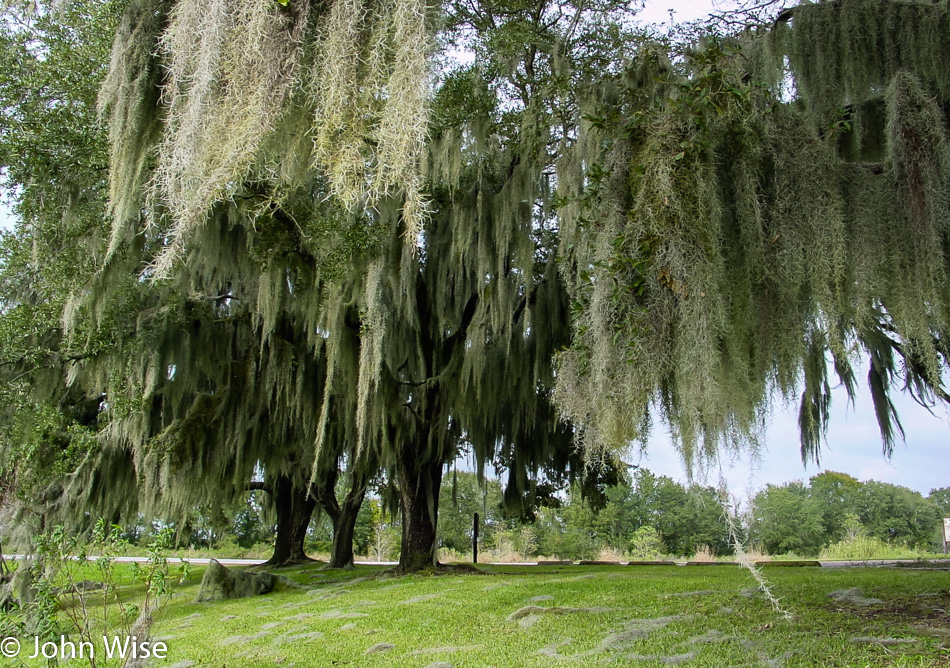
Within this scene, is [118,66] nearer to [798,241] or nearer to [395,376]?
[798,241]

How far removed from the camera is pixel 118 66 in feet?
9.48

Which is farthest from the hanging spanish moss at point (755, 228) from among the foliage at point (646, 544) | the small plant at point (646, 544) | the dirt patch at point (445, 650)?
the foliage at point (646, 544)

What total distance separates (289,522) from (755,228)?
11.8 metres

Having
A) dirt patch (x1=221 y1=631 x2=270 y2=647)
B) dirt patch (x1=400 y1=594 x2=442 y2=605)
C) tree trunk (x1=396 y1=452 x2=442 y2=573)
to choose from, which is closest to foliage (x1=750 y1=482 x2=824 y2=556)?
tree trunk (x1=396 y1=452 x2=442 y2=573)

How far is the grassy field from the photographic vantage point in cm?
326

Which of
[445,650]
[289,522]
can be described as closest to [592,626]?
[445,650]

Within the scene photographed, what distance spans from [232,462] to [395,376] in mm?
2218

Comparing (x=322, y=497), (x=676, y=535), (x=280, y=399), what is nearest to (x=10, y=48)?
(x=280, y=399)

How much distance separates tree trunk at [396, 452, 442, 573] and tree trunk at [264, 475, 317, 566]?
456 cm

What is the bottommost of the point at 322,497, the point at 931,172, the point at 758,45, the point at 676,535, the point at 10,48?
the point at 676,535

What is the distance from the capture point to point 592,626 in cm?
407

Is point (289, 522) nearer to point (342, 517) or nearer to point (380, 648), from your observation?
point (342, 517)

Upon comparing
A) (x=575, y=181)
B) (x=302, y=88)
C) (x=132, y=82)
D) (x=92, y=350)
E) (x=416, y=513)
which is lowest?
(x=416, y=513)

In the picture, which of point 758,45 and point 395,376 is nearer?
point 758,45
